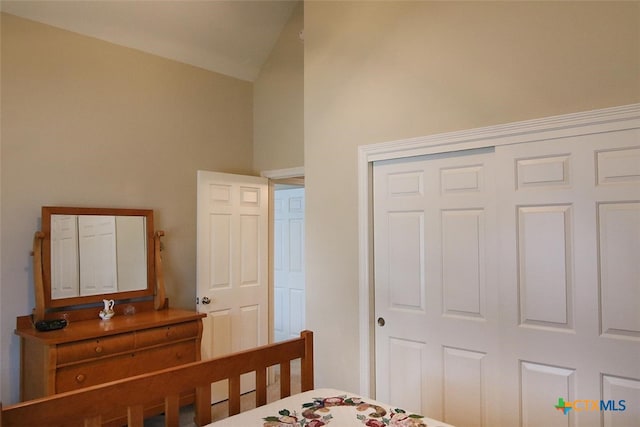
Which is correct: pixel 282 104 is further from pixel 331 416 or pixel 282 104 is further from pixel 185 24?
pixel 331 416

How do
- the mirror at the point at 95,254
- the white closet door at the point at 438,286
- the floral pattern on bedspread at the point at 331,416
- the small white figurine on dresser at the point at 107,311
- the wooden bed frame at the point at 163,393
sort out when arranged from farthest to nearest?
the small white figurine on dresser at the point at 107,311 < the mirror at the point at 95,254 < the white closet door at the point at 438,286 < the floral pattern on bedspread at the point at 331,416 < the wooden bed frame at the point at 163,393

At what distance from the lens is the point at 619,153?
1.97 m

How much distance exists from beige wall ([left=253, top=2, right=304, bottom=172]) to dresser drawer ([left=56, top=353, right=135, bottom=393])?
2.04 meters

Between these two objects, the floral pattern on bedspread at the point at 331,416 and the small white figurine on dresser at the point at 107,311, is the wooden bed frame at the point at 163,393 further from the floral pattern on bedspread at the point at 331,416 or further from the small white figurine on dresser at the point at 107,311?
the small white figurine on dresser at the point at 107,311

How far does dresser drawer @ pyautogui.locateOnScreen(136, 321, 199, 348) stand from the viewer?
3.07 metres

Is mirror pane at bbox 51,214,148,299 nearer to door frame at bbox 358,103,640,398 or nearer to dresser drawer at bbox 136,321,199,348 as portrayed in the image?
dresser drawer at bbox 136,321,199,348

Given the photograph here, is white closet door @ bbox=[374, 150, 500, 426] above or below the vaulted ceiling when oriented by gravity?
below

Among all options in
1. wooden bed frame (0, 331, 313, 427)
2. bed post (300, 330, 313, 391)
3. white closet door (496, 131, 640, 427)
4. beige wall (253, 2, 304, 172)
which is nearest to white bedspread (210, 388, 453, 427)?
wooden bed frame (0, 331, 313, 427)

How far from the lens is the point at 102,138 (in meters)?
3.36

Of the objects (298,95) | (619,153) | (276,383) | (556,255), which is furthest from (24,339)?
(619,153)

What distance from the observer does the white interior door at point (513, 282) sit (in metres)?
1.97

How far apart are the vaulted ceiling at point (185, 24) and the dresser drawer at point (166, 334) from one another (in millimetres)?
2160

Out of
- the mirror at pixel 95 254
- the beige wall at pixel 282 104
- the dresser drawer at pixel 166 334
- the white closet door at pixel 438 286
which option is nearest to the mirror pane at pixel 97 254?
the mirror at pixel 95 254

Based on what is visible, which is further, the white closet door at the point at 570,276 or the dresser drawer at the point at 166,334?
the dresser drawer at the point at 166,334
